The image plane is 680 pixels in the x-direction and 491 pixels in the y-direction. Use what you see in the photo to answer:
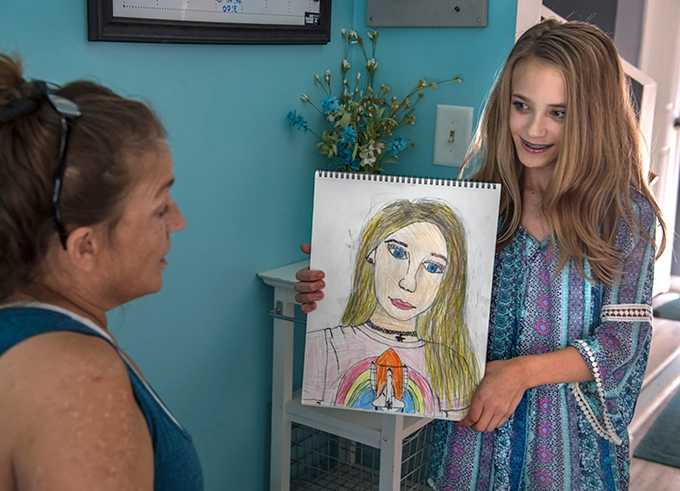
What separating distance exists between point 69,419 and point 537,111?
33.2 inches

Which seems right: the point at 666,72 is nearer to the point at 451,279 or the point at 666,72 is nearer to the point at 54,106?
the point at 451,279

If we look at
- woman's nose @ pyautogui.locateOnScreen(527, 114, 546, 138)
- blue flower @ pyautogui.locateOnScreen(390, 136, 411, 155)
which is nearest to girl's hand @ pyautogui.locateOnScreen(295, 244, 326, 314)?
woman's nose @ pyautogui.locateOnScreen(527, 114, 546, 138)

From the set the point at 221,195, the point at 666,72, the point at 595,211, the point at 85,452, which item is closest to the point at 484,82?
the point at 221,195

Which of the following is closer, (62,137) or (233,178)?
(62,137)

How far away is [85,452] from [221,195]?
47.9 inches

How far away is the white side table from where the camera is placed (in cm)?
190

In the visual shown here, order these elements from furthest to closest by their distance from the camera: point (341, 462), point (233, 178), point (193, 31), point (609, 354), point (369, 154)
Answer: point (341, 462) → point (369, 154) → point (233, 178) → point (193, 31) → point (609, 354)

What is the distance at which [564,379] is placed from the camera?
4.25 ft

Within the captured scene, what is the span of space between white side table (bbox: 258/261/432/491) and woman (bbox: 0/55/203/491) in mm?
1048

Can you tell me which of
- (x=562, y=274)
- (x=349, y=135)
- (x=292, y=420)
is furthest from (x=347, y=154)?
(x=562, y=274)

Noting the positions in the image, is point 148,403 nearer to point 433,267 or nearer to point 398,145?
point 433,267

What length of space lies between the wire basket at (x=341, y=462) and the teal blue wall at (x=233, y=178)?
0.12 m

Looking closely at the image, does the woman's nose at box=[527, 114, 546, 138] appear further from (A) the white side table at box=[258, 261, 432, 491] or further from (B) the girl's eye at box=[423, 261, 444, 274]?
(A) the white side table at box=[258, 261, 432, 491]

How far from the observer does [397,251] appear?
1.38 meters
